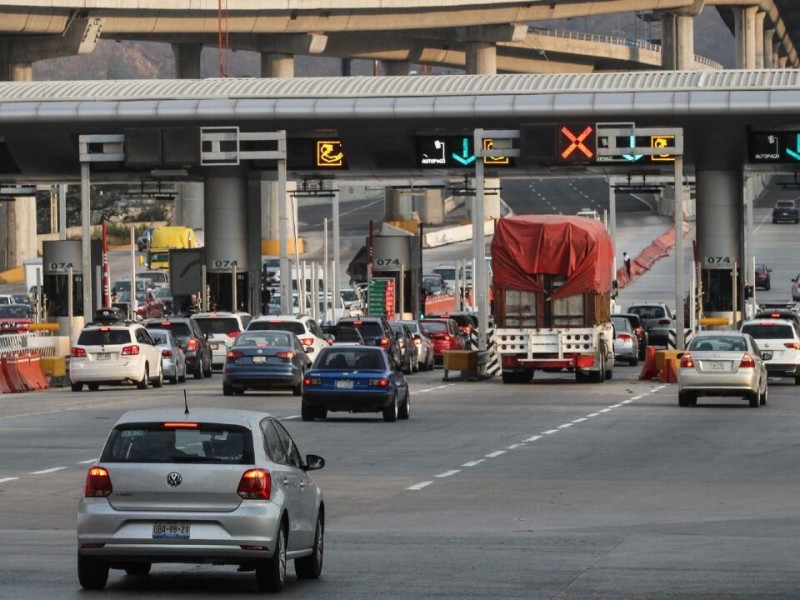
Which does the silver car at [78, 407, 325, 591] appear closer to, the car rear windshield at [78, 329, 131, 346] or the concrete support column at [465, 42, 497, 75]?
the car rear windshield at [78, 329, 131, 346]

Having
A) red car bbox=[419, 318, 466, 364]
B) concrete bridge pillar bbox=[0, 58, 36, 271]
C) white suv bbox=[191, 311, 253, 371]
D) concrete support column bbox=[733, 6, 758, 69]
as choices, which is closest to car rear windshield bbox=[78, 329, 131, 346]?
white suv bbox=[191, 311, 253, 371]

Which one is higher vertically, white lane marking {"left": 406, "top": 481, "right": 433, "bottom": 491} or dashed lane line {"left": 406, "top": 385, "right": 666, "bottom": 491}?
white lane marking {"left": 406, "top": 481, "right": 433, "bottom": 491}

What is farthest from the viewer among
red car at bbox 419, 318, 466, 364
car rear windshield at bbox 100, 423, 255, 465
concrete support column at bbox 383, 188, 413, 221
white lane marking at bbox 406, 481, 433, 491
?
concrete support column at bbox 383, 188, 413, 221

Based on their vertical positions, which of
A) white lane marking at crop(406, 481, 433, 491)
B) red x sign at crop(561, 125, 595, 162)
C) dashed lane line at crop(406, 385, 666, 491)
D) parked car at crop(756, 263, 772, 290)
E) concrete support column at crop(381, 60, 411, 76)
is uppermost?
concrete support column at crop(381, 60, 411, 76)

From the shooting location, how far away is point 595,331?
4725 centimetres

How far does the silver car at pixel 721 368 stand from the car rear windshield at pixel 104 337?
12.4 metres

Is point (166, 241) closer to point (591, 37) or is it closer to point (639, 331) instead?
point (639, 331)

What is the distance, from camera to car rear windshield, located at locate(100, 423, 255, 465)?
13.8 m

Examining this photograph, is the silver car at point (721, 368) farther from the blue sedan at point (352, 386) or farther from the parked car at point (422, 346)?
the parked car at point (422, 346)

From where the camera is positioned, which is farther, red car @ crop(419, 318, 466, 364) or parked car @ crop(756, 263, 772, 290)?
parked car @ crop(756, 263, 772, 290)

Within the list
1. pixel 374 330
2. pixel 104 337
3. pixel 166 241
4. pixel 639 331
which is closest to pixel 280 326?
pixel 104 337

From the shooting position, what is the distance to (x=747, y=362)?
1506 inches

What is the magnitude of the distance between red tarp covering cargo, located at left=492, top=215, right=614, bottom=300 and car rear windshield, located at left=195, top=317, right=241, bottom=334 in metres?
10.6

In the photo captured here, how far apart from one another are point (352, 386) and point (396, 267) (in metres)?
40.4
